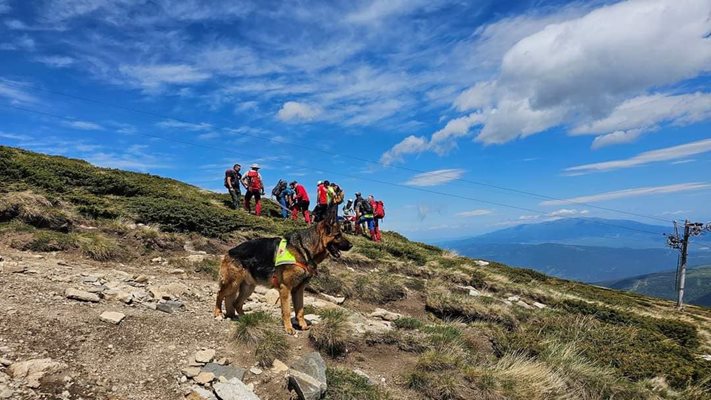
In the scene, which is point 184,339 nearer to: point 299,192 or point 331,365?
point 331,365

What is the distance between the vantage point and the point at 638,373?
10180 millimetres

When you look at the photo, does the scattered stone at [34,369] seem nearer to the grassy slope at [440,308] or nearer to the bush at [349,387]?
the bush at [349,387]

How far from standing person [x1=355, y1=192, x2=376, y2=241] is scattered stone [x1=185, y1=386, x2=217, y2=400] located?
1853 centimetres

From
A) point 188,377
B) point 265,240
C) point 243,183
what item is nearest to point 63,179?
point 243,183

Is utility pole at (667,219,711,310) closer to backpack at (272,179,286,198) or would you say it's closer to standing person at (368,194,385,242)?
standing person at (368,194,385,242)

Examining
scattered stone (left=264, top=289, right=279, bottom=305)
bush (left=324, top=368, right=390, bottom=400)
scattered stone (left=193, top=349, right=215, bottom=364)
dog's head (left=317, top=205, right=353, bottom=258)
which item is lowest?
bush (left=324, top=368, right=390, bottom=400)

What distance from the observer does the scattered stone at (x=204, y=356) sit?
6.46m

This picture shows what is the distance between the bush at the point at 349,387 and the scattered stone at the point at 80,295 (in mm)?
4293

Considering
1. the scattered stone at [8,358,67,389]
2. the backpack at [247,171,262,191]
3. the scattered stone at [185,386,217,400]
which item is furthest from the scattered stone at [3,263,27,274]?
the backpack at [247,171,262,191]

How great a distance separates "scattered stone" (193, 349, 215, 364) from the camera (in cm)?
646

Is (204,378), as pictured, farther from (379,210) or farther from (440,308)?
(379,210)

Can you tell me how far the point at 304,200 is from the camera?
23.9m

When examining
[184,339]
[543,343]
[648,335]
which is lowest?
[648,335]

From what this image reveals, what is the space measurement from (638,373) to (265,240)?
9080 mm
